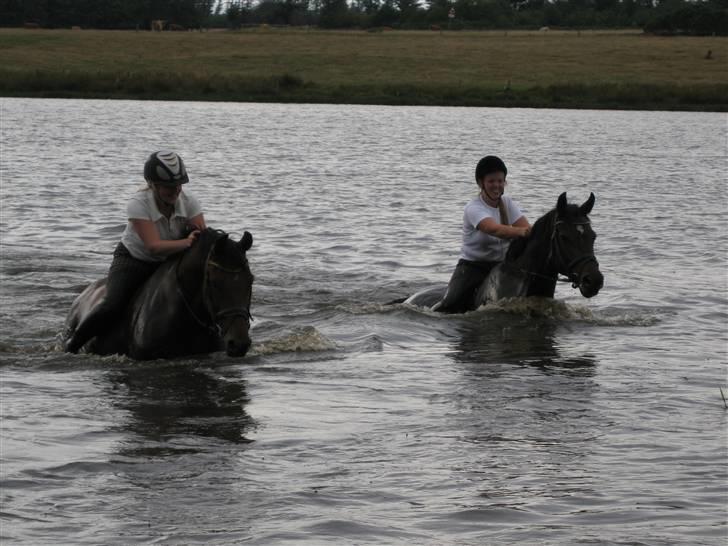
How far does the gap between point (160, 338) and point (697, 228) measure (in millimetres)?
17047

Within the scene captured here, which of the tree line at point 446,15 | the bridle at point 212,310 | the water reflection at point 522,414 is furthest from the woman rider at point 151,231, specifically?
the tree line at point 446,15

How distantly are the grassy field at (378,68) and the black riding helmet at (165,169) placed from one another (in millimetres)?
66528

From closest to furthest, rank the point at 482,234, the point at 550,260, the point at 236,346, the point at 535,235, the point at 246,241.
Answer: the point at 236,346, the point at 246,241, the point at 550,260, the point at 535,235, the point at 482,234

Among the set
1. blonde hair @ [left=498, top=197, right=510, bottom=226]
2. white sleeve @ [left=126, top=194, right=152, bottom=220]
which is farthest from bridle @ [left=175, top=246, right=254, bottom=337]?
blonde hair @ [left=498, top=197, right=510, bottom=226]

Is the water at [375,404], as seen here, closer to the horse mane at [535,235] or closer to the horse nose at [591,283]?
the horse mane at [535,235]

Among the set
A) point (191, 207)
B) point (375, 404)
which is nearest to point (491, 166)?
point (191, 207)

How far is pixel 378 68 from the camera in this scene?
92.3m

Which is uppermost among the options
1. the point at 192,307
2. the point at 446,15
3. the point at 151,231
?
the point at 446,15

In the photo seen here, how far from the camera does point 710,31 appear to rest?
399ft

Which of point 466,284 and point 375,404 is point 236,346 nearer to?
point 375,404

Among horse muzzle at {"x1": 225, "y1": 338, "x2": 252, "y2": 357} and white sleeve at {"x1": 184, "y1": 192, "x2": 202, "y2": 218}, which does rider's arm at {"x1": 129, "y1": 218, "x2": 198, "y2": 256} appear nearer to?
white sleeve at {"x1": 184, "y1": 192, "x2": 202, "y2": 218}

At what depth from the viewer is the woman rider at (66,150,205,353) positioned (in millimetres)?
11133

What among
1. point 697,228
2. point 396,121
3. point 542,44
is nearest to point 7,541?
point 697,228

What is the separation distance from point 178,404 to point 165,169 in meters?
1.86
